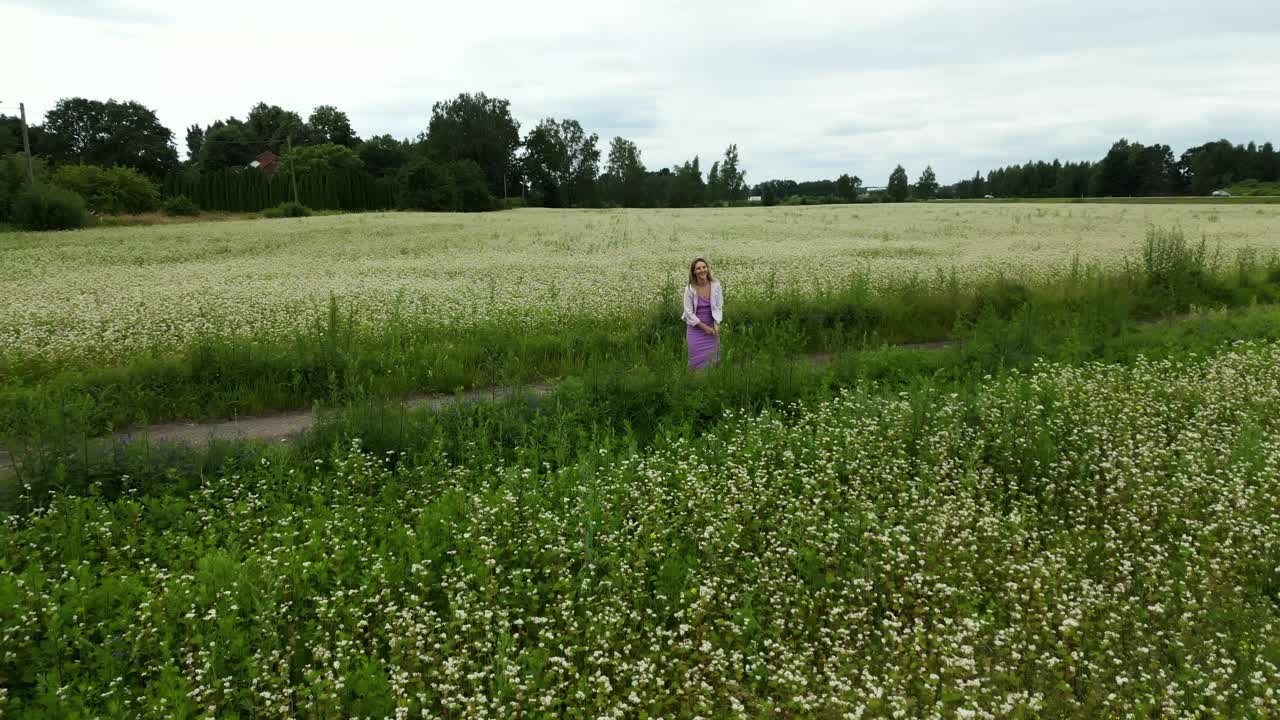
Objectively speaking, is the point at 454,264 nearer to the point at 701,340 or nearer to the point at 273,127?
the point at 701,340

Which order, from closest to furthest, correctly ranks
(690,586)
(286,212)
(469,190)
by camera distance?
1. (690,586)
2. (286,212)
3. (469,190)

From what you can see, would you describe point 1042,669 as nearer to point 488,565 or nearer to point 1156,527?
point 1156,527

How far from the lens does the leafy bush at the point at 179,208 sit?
5503 centimetres

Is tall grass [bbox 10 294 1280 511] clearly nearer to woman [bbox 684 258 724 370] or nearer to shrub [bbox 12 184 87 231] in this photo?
woman [bbox 684 258 724 370]

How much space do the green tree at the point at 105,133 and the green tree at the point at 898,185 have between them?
8808 centimetres

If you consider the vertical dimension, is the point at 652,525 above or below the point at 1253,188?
below

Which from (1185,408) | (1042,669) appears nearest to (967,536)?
(1042,669)

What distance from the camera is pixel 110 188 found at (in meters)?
53.5

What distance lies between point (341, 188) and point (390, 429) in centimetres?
7342

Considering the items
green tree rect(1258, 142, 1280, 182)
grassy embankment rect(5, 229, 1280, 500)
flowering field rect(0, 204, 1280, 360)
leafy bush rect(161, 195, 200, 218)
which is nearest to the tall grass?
grassy embankment rect(5, 229, 1280, 500)

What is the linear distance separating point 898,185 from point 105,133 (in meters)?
96.2

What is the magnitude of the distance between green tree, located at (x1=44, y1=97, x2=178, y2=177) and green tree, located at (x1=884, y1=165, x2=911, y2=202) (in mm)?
88081

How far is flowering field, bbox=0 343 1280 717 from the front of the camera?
4270 millimetres

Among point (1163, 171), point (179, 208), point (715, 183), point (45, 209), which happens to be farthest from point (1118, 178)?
point (45, 209)
